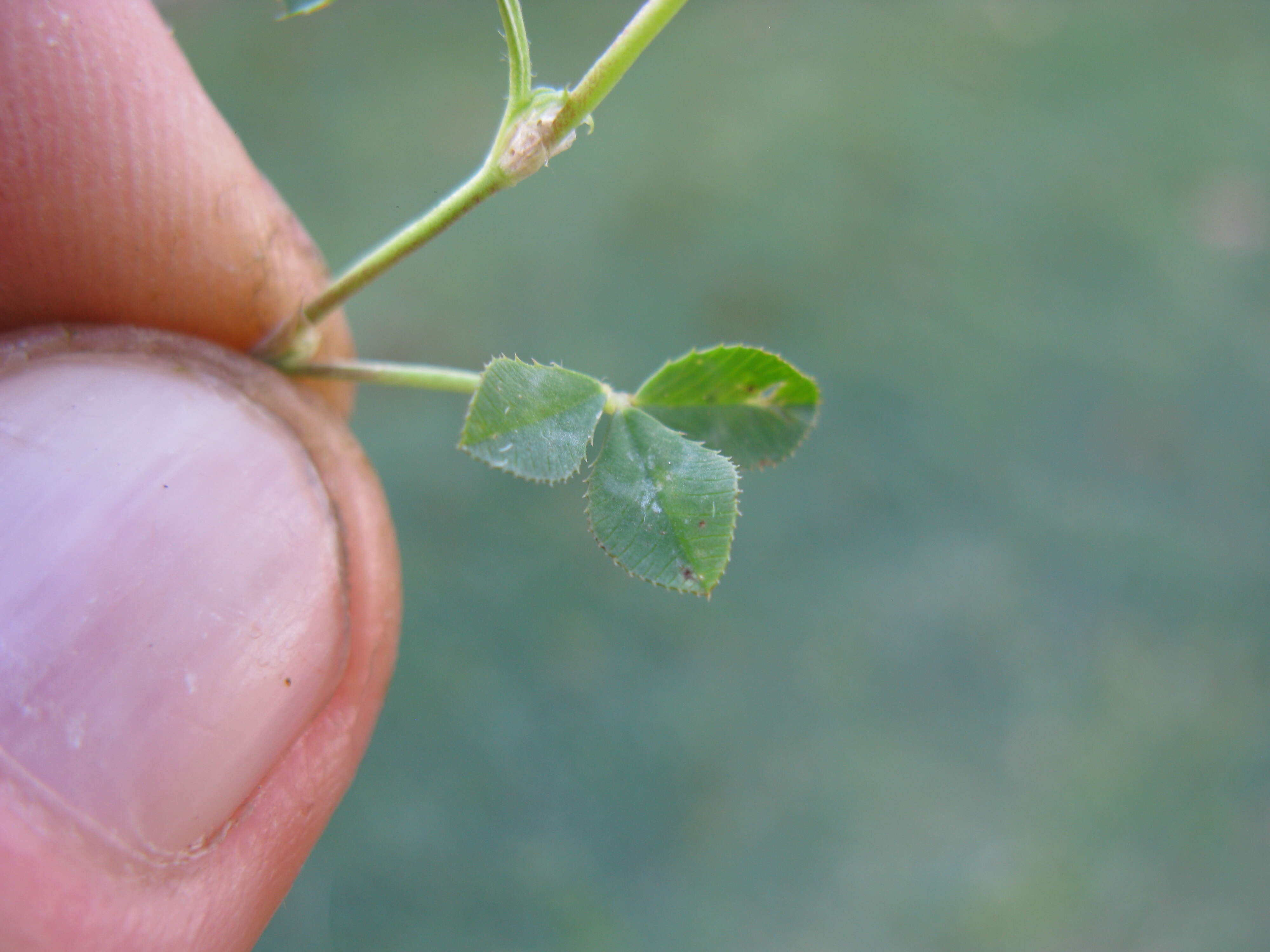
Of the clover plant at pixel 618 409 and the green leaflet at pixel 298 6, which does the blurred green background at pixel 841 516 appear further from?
the green leaflet at pixel 298 6

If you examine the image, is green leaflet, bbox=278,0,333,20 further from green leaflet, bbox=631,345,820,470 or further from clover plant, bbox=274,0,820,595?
green leaflet, bbox=631,345,820,470

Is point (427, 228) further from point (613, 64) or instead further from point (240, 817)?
point (240, 817)

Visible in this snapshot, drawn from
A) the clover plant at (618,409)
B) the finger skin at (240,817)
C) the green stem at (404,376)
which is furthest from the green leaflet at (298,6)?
the finger skin at (240,817)

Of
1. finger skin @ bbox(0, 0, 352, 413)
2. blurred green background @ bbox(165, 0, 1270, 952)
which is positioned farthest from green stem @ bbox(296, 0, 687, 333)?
blurred green background @ bbox(165, 0, 1270, 952)

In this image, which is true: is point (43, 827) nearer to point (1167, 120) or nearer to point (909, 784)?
point (909, 784)

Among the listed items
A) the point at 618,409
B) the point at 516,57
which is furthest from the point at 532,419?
the point at 516,57

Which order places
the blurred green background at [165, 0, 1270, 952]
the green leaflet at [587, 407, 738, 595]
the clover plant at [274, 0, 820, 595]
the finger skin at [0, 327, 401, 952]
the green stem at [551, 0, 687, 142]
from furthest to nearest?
the blurred green background at [165, 0, 1270, 952] → the finger skin at [0, 327, 401, 952] → the green leaflet at [587, 407, 738, 595] → the clover plant at [274, 0, 820, 595] → the green stem at [551, 0, 687, 142]
